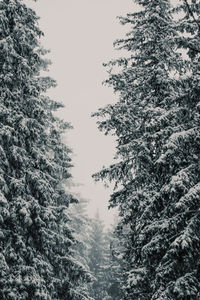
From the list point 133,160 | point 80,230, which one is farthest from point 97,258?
point 133,160

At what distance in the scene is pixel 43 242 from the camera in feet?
34.2

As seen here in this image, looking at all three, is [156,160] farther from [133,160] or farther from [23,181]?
[23,181]

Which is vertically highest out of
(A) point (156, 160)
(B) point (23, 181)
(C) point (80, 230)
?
(C) point (80, 230)

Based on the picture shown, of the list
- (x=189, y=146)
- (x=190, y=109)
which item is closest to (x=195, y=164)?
(x=189, y=146)

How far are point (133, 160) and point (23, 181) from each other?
12.2 ft

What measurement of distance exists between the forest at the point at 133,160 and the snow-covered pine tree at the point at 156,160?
31 mm

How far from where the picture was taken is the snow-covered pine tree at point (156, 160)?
659cm

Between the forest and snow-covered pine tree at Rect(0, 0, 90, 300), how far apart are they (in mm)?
36

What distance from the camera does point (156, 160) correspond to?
27.8 feet

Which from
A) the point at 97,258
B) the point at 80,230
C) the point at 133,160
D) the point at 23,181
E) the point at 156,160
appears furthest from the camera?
the point at 97,258

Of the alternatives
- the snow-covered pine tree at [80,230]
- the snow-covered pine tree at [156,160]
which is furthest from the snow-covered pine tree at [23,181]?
the snow-covered pine tree at [80,230]

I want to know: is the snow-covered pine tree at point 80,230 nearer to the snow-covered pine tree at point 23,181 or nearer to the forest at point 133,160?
the snow-covered pine tree at point 23,181

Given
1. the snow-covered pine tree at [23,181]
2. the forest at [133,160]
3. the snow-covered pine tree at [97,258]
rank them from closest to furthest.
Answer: the forest at [133,160], the snow-covered pine tree at [23,181], the snow-covered pine tree at [97,258]

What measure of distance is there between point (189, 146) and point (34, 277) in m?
6.00
